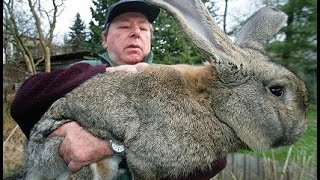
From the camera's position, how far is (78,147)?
231 cm

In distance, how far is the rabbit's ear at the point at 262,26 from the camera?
295 cm

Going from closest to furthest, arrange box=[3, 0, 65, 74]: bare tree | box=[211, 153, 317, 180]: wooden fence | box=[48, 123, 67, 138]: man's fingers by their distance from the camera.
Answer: box=[48, 123, 67, 138]: man's fingers < box=[211, 153, 317, 180]: wooden fence < box=[3, 0, 65, 74]: bare tree

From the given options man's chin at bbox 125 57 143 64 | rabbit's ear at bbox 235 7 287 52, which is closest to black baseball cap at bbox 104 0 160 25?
man's chin at bbox 125 57 143 64

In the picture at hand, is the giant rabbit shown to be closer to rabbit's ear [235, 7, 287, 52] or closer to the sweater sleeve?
the sweater sleeve

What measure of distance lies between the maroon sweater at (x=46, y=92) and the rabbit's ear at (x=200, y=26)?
577 millimetres

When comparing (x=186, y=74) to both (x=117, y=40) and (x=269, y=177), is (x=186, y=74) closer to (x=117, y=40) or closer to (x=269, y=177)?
(x=117, y=40)

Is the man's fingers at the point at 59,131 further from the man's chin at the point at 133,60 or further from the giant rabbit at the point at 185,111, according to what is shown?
the man's chin at the point at 133,60

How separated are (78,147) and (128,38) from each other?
1172 mm

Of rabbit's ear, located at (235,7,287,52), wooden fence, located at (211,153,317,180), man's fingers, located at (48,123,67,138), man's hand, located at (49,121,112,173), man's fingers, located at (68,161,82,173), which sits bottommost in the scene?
wooden fence, located at (211,153,317,180)

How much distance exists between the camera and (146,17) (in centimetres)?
332

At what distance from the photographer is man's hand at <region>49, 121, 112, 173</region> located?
7.45ft

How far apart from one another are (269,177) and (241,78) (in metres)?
1.74

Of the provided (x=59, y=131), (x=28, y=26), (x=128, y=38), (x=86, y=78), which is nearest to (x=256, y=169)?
(x=128, y=38)

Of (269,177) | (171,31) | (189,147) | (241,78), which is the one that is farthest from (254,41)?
(171,31)
